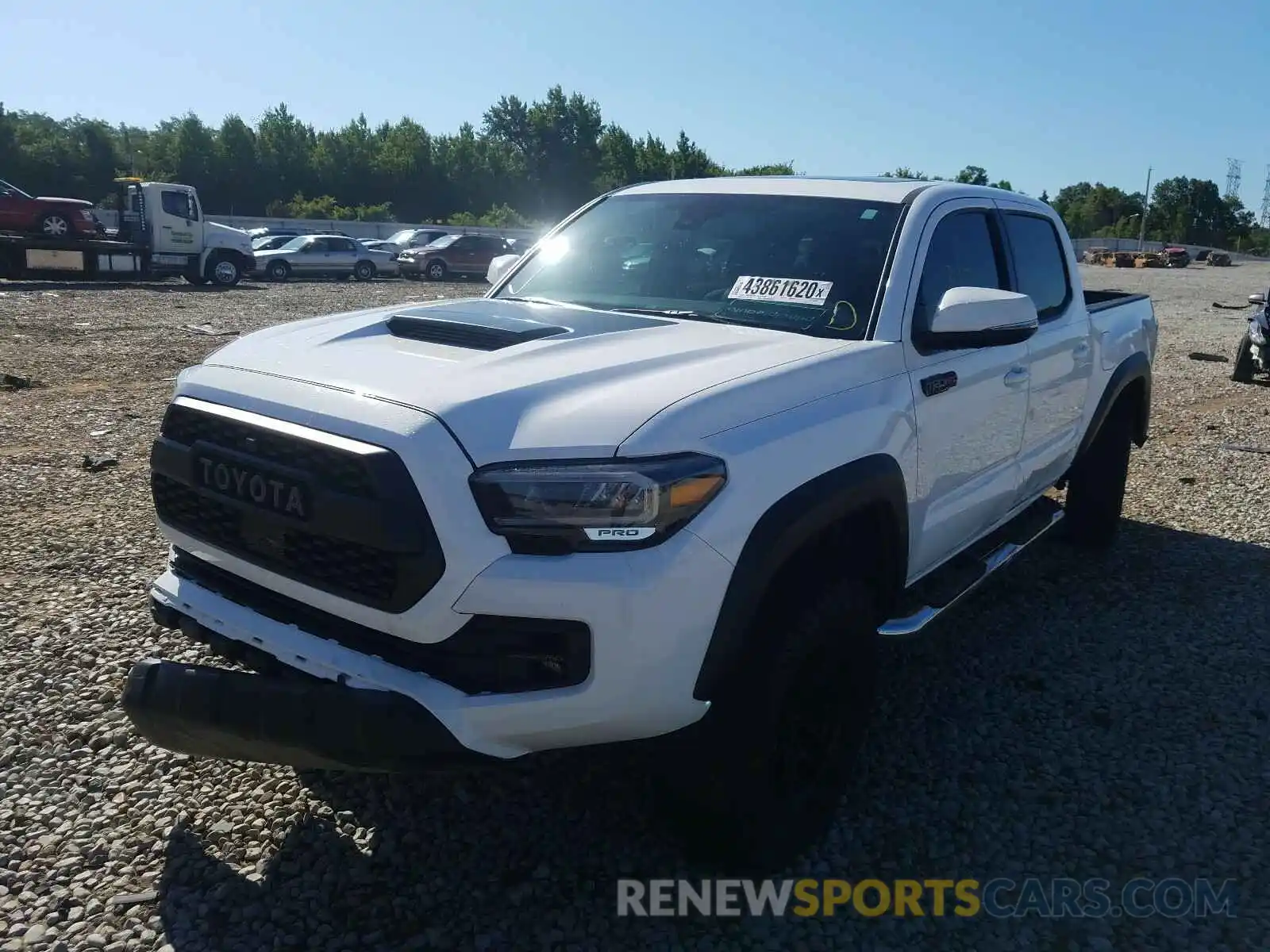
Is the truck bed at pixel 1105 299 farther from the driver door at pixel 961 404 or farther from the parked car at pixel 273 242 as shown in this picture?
the parked car at pixel 273 242

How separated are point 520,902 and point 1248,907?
2.03 metres

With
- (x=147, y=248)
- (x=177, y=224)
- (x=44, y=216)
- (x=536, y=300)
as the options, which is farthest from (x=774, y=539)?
(x=44, y=216)

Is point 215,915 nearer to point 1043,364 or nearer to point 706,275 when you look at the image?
point 706,275

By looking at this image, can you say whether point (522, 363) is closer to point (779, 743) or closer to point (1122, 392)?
point (779, 743)

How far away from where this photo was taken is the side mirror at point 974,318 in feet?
10.2

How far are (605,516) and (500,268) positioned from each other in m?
2.58

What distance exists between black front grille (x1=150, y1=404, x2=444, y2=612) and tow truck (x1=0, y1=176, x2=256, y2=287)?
22518 millimetres

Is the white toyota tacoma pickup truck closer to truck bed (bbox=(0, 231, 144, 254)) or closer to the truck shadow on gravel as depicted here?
the truck shadow on gravel

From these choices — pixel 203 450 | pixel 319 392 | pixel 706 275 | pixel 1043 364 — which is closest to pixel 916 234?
pixel 706 275

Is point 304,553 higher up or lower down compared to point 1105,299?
lower down

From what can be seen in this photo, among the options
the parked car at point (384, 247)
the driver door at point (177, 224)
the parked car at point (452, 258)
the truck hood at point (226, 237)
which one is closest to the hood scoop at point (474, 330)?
the driver door at point (177, 224)

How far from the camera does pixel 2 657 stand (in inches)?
153

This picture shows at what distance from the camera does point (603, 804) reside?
3.12 meters

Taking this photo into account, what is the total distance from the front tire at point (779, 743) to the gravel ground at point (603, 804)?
0.21m
